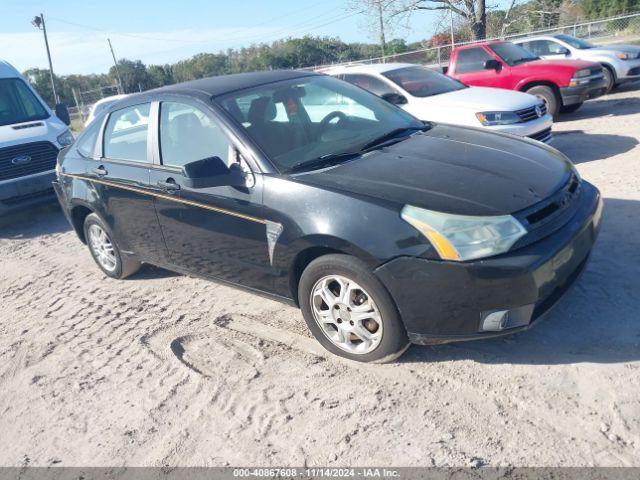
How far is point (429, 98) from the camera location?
806 cm

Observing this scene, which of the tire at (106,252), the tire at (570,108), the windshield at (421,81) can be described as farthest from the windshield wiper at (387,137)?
the tire at (570,108)

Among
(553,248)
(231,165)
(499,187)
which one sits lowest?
(553,248)

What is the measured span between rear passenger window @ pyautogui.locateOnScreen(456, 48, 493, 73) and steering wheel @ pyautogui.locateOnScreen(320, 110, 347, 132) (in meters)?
7.61

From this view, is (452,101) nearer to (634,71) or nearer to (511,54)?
(511,54)

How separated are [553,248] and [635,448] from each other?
1.02m

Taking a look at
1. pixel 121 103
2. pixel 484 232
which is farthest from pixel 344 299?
pixel 121 103

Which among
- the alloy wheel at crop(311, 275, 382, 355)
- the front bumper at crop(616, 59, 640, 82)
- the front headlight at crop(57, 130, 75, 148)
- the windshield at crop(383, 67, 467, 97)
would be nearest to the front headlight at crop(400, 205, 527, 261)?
the alloy wheel at crop(311, 275, 382, 355)

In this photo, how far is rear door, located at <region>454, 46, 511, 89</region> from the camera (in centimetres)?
1050

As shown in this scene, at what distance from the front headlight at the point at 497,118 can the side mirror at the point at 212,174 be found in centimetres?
476

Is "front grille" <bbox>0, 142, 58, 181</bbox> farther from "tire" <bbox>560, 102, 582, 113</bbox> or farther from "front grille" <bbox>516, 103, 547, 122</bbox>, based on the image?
"tire" <bbox>560, 102, 582, 113</bbox>

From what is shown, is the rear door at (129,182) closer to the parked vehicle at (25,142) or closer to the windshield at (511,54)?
the parked vehicle at (25,142)

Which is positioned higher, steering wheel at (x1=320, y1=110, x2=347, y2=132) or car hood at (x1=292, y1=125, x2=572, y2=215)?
steering wheel at (x1=320, y1=110, x2=347, y2=132)

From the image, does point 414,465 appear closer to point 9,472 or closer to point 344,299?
point 344,299

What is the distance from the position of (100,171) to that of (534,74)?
820cm
